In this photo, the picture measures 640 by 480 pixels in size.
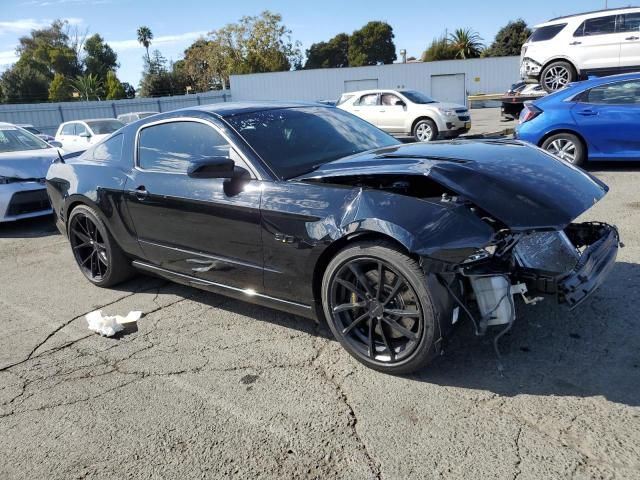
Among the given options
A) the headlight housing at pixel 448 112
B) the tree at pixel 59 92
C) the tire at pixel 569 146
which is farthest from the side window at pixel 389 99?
→ the tree at pixel 59 92

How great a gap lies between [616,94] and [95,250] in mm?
7302

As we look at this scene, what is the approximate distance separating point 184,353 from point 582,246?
110 inches

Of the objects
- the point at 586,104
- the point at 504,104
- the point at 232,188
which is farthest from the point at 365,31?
the point at 232,188

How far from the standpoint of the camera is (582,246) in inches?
140

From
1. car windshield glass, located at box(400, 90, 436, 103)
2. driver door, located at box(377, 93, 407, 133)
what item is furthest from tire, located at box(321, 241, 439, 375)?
car windshield glass, located at box(400, 90, 436, 103)

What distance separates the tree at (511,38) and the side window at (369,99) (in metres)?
47.1

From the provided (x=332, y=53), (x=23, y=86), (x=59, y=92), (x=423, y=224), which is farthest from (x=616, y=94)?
(x=332, y=53)

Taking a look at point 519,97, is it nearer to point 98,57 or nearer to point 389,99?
point 389,99

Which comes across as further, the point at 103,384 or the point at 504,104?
the point at 504,104

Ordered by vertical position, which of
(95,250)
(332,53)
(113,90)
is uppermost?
(332,53)

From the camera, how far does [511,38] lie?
190 ft

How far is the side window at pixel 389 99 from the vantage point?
49.6 ft

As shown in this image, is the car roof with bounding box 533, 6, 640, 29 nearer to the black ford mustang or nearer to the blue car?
the blue car

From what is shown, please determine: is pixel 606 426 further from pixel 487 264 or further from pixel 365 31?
pixel 365 31
